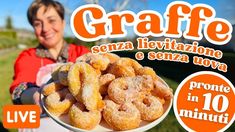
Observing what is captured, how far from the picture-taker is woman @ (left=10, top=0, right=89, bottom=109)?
2986 mm

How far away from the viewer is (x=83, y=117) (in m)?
2.80

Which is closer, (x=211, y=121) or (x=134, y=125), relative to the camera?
(x=134, y=125)

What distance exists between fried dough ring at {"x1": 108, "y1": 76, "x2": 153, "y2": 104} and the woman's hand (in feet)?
1.47

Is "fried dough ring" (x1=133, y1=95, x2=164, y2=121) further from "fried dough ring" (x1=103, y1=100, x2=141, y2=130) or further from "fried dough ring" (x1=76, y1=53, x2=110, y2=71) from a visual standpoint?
"fried dough ring" (x1=76, y1=53, x2=110, y2=71)

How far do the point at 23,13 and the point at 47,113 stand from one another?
23.0 inches

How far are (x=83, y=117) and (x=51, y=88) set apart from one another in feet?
0.88

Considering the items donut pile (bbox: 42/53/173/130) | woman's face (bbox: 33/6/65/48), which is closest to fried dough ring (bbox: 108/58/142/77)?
donut pile (bbox: 42/53/173/130)

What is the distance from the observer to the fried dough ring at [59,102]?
2859 mm

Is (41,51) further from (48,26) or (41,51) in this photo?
(48,26)

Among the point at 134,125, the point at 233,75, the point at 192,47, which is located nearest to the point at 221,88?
the point at 233,75

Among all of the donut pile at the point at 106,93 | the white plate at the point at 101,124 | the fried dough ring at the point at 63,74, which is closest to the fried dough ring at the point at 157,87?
the donut pile at the point at 106,93

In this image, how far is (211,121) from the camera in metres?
3.05

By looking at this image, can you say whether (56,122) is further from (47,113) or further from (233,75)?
(233,75)

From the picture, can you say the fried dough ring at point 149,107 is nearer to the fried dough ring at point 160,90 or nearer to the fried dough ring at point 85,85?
the fried dough ring at point 160,90
